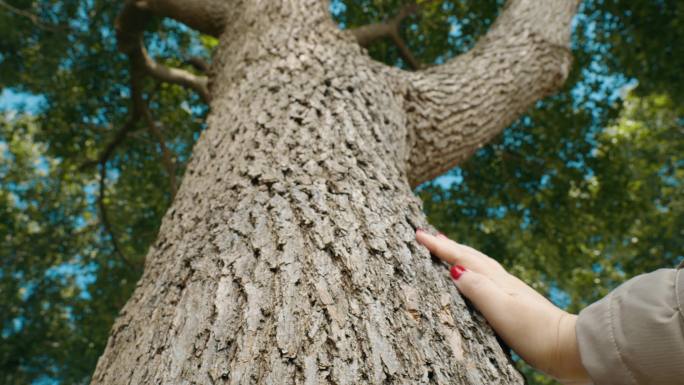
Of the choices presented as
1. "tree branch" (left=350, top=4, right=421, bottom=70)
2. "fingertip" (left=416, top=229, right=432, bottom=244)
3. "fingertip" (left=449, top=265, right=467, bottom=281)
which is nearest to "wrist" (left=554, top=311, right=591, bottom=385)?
"fingertip" (left=449, top=265, right=467, bottom=281)

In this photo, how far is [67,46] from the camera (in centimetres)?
629

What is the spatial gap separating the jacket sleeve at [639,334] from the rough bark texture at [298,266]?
20 cm

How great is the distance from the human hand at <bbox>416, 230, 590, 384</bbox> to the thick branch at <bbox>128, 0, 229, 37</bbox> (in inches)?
106

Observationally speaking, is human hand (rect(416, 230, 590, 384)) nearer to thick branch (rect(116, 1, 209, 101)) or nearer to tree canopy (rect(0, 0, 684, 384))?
thick branch (rect(116, 1, 209, 101))

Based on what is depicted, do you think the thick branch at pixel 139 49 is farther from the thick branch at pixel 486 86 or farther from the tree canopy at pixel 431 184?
the thick branch at pixel 486 86

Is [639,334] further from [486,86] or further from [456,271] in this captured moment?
[486,86]

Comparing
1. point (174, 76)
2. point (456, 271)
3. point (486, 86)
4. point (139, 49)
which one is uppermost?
point (139, 49)

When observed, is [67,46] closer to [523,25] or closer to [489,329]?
[523,25]

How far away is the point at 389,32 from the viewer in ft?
19.2

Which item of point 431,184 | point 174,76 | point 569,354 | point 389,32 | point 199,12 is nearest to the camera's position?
point 569,354

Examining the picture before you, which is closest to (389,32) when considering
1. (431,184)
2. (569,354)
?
(431,184)

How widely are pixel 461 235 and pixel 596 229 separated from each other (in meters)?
2.03

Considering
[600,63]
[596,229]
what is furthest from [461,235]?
[600,63]

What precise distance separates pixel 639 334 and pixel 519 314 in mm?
308
